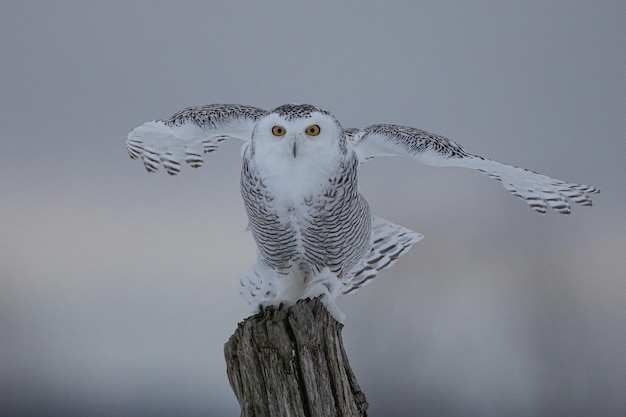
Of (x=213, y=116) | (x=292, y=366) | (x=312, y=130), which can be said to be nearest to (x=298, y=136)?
(x=312, y=130)

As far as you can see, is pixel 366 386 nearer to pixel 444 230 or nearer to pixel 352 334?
pixel 352 334

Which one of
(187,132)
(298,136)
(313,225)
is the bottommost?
(313,225)

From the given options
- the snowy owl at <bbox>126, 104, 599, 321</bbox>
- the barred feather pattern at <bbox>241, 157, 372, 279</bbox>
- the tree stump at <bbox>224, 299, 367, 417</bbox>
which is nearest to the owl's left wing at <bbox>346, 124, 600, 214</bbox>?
the snowy owl at <bbox>126, 104, 599, 321</bbox>

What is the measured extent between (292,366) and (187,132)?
0.78 meters

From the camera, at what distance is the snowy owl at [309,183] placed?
1.73 meters

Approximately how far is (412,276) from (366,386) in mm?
489

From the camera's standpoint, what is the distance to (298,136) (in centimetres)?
169

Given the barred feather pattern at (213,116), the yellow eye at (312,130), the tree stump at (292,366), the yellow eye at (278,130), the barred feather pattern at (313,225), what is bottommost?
the tree stump at (292,366)

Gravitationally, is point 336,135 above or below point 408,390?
above

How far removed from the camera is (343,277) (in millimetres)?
2064

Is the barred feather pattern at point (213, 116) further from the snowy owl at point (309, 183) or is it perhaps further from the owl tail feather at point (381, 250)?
the owl tail feather at point (381, 250)

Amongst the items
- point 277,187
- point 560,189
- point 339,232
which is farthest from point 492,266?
point 277,187

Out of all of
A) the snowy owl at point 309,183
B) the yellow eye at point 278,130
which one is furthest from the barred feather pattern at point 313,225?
the yellow eye at point 278,130

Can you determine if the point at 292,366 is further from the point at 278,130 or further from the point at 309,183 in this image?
the point at 278,130
